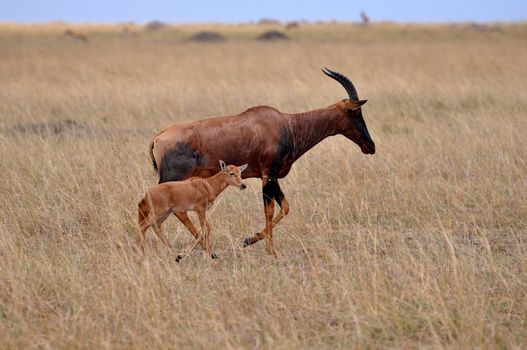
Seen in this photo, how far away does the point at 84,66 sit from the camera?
71.2 feet

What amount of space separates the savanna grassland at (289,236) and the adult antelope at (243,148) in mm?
506

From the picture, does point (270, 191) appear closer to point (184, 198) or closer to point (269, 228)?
point (269, 228)

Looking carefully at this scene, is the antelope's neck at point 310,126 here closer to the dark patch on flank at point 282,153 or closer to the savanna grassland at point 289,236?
the dark patch on flank at point 282,153

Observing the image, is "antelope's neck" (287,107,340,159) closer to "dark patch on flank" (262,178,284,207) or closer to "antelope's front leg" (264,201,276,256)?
"dark patch on flank" (262,178,284,207)

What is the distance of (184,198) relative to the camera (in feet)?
21.0

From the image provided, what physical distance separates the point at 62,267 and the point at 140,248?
72cm

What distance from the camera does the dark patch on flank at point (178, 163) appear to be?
669 cm

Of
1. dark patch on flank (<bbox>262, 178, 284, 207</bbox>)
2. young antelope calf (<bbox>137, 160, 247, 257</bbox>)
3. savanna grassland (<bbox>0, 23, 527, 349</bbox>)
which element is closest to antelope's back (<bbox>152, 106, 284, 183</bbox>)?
dark patch on flank (<bbox>262, 178, 284, 207</bbox>)

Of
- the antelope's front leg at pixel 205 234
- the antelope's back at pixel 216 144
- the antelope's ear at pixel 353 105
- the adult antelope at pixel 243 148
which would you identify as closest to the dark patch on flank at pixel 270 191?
the adult antelope at pixel 243 148

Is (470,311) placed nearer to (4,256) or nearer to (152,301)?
(152,301)

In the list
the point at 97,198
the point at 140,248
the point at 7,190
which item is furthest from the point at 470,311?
the point at 7,190

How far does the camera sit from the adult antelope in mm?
6707

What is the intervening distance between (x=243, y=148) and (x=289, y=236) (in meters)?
0.97

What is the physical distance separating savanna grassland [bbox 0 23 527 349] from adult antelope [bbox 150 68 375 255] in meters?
0.51
